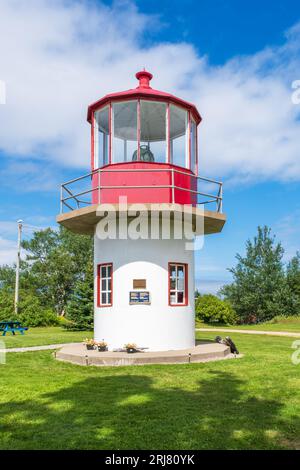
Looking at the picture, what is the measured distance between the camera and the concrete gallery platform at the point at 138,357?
1229 cm

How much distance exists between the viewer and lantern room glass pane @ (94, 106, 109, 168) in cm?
1499

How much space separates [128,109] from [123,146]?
1180 mm

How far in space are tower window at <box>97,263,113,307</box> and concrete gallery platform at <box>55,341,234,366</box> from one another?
1.61m

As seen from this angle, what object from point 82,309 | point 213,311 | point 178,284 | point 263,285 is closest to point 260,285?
point 263,285

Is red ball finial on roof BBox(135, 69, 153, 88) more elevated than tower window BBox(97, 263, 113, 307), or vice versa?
red ball finial on roof BBox(135, 69, 153, 88)

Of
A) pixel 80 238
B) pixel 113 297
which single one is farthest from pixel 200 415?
pixel 80 238

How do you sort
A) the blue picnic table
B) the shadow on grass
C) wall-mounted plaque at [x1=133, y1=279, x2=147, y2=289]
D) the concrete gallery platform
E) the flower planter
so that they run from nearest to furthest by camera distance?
the shadow on grass, the concrete gallery platform, the flower planter, wall-mounted plaque at [x1=133, y1=279, x2=147, y2=289], the blue picnic table

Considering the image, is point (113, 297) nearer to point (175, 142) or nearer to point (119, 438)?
point (175, 142)

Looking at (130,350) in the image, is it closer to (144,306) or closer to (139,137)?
(144,306)

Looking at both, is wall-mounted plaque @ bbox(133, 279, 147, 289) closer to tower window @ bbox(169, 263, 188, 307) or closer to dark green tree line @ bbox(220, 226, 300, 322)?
tower window @ bbox(169, 263, 188, 307)

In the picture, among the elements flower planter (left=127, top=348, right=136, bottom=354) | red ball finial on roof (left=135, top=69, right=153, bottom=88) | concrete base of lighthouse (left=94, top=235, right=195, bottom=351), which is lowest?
flower planter (left=127, top=348, right=136, bottom=354)

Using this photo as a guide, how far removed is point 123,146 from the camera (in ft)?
47.5

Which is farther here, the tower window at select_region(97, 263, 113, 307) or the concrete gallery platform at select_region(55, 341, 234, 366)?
the tower window at select_region(97, 263, 113, 307)

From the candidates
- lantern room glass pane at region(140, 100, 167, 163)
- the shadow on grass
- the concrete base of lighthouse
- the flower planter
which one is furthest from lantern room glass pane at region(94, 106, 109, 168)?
the shadow on grass
